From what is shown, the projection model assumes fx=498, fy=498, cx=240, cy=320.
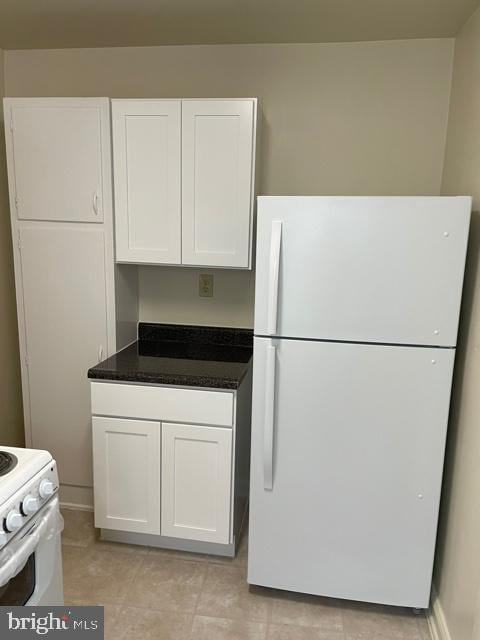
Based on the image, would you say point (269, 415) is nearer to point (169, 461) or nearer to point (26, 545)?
point (169, 461)

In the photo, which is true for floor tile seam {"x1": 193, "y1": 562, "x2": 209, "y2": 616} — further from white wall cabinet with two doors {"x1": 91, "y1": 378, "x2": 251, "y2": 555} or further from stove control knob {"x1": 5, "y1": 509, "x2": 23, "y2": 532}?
stove control knob {"x1": 5, "y1": 509, "x2": 23, "y2": 532}

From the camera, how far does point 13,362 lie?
9.10 ft

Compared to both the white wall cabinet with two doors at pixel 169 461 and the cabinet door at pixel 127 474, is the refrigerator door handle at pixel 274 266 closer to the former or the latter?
the white wall cabinet with two doors at pixel 169 461

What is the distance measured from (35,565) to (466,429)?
1510 mm

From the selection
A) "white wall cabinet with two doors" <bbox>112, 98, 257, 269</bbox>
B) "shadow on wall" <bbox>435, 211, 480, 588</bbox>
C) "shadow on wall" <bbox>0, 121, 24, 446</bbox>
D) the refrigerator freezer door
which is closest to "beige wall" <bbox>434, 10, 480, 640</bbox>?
"shadow on wall" <bbox>435, 211, 480, 588</bbox>

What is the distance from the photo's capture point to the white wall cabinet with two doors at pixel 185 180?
7.32 feet

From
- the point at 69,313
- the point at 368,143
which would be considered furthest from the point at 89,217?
the point at 368,143

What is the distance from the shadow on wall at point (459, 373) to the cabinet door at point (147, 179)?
4.15ft

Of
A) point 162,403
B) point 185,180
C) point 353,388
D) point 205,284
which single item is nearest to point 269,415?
point 353,388

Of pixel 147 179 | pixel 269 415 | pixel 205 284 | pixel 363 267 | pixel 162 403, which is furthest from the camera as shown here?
pixel 205 284

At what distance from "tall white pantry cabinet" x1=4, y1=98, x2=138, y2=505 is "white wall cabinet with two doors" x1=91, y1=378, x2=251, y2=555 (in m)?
0.34

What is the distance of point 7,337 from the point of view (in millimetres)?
2713

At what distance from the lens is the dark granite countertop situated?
217cm

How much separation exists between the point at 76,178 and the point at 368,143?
4.71ft
